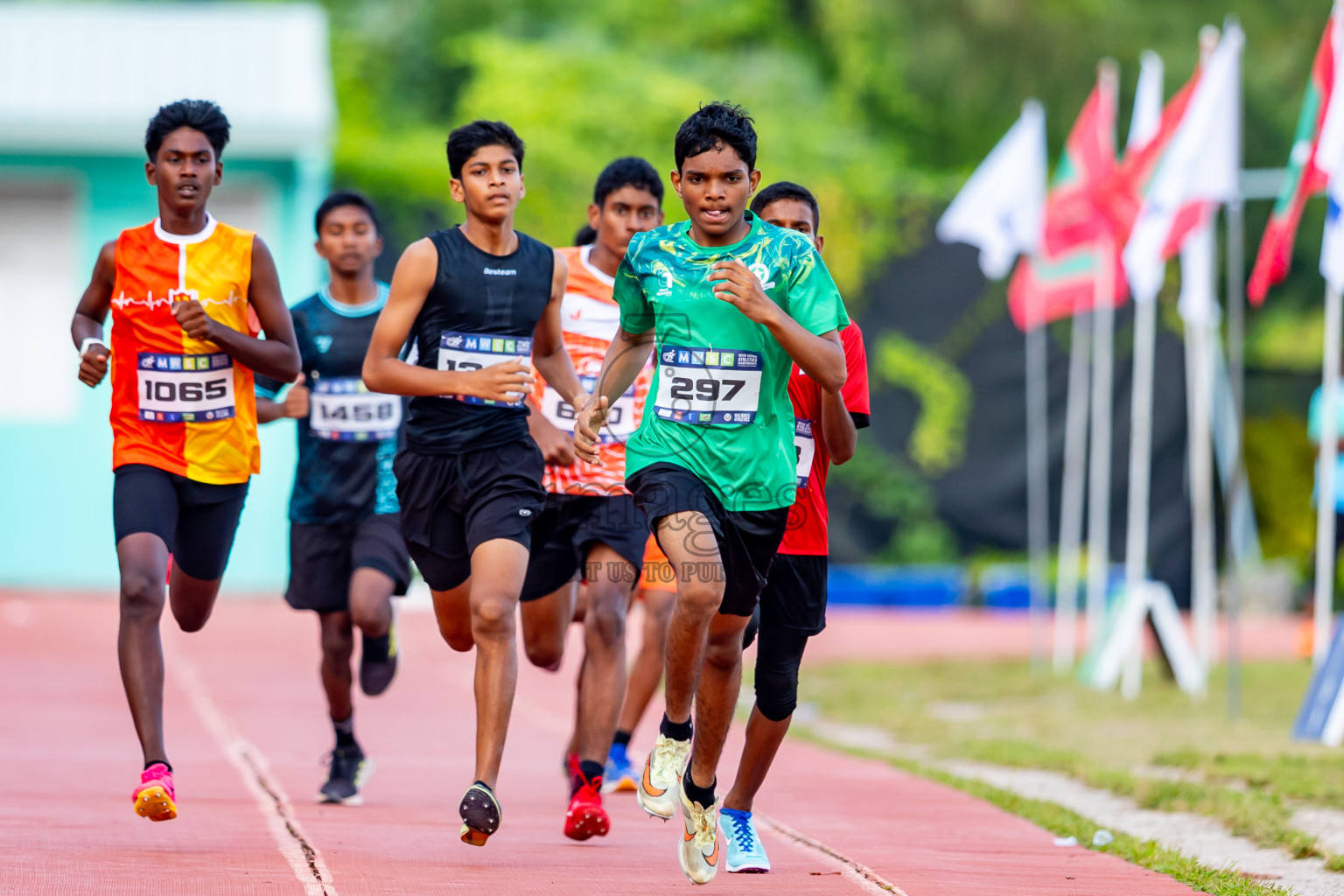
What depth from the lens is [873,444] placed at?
20609 mm

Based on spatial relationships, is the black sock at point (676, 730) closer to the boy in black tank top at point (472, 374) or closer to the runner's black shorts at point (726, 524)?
the runner's black shorts at point (726, 524)

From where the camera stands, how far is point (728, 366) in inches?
209

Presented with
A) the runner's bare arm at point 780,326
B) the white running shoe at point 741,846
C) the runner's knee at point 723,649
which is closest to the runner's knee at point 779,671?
the runner's knee at point 723,649

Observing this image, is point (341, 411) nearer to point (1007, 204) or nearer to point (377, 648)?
point (377, 648)

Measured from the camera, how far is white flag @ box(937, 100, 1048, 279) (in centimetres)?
1564

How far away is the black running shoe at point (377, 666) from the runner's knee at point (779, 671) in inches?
94.0

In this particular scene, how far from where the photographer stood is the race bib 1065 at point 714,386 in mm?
5312

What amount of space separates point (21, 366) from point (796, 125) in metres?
11.6

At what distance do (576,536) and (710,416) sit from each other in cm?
188

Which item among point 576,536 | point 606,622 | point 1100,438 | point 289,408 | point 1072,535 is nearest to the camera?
point 606,622

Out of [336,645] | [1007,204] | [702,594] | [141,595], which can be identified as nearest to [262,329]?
[141,595]

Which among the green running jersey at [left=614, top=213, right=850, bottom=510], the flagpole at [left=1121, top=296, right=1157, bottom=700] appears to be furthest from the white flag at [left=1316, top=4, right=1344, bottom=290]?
the green running jersey at [left=614, top=213, right=850, bottom=510]

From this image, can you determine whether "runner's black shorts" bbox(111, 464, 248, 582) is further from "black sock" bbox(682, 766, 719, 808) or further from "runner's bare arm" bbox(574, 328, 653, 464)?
"black sock" bbox(682, 766, 719, 808)

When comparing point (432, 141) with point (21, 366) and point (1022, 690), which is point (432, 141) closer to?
point (21, 366)
